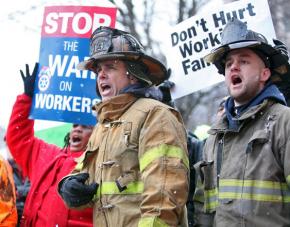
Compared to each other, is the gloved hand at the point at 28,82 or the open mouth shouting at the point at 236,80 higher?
the gloved hand at the point at 28,82

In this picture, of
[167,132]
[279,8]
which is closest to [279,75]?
[167,132]

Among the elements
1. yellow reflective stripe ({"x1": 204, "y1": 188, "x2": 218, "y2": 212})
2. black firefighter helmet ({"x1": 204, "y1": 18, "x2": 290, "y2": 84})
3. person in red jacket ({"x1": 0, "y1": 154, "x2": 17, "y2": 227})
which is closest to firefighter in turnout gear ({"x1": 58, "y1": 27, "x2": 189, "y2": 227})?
yellow reflective stripe ({"x1": 204, "y1": 188, "x2": 218, "y2": 212})

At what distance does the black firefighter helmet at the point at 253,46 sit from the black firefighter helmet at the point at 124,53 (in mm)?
491

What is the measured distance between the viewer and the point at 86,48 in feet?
17.5

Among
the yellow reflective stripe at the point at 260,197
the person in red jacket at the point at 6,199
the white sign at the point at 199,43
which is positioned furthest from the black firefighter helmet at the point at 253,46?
the person in red jacket at the point at 6,199

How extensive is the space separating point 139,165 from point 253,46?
1.01m

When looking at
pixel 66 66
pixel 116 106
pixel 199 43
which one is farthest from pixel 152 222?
pixel 199 43

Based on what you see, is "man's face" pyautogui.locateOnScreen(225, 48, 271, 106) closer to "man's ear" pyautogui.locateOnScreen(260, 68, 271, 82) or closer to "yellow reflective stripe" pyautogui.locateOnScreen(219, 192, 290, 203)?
"man's ear" pyautogui.locateOnScreen(260, 68, 271, 82)

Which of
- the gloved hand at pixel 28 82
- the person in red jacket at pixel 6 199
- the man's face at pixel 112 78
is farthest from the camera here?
the gloved hand at pixel 28 82

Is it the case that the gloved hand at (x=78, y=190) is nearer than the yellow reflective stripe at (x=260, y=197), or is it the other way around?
the yellow reflective stripe at (x=260, y=197)

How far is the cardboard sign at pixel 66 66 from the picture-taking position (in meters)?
5.22

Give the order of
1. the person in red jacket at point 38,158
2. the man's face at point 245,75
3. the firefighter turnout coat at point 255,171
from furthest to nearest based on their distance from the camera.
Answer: the person in red jacket at point 38,158
the man's face at point 245,75
the firefighter turnout coat at point 255,171

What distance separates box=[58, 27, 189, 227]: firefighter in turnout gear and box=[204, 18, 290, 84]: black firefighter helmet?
532 millimetres

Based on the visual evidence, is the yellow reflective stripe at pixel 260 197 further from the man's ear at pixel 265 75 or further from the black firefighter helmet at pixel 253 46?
the black firefighter helmet at pixel 253 46
